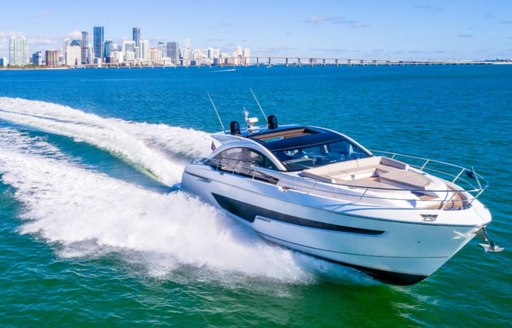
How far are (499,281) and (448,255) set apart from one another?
6.62ft

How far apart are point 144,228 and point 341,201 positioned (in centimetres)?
511

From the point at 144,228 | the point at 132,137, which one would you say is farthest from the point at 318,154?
the point at 132,137

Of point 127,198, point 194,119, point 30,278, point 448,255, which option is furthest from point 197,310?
point 194,119

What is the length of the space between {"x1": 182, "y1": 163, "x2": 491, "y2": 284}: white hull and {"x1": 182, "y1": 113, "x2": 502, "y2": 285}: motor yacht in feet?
0.06

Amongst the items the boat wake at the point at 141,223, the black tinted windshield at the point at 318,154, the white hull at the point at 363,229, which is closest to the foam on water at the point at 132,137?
the boat wake at the point at 141,223

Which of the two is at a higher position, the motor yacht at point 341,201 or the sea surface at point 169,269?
the motor yacht at point 341,201

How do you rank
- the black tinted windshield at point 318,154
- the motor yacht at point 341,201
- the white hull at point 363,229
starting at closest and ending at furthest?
the white hull at point 363,229, the motor yacht at point 341,201, the black tinted windshield at point 318,154

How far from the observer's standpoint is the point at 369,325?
9.16 meters

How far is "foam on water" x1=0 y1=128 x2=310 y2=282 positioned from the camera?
10.8 meters

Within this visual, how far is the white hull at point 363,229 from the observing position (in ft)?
30.2

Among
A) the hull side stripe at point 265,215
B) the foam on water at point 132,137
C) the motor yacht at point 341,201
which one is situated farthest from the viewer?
the foam on water at point 132,137

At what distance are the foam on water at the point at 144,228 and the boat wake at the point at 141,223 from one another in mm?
22

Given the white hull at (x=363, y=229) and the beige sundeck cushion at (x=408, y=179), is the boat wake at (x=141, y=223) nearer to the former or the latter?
the white hull at (x=363, y=229)

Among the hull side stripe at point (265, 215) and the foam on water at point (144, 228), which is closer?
the hull side stripe at point (265, 215)
